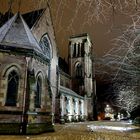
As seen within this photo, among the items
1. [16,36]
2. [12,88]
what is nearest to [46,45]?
[16,36]

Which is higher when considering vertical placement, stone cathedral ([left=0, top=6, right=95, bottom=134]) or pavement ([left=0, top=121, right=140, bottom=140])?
stone cathedral ([left=0, top=6, right=95, bottom=134])

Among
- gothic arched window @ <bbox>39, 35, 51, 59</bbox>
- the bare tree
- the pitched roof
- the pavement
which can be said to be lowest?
the pavement

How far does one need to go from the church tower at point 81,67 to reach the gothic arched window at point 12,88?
33.7 meters

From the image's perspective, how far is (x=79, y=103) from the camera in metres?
44.0

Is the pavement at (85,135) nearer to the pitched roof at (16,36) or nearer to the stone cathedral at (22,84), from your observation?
the stone cathedral at (22,84)

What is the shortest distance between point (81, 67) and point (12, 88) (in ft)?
120

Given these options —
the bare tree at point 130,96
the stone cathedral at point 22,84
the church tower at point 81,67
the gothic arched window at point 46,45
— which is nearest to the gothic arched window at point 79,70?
the church tower at point 81,67

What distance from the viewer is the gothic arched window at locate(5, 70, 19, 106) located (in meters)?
15.4

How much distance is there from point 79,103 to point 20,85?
29367mm

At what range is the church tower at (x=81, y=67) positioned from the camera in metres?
49.3

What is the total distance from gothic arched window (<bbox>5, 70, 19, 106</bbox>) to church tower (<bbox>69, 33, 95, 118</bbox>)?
110 feet

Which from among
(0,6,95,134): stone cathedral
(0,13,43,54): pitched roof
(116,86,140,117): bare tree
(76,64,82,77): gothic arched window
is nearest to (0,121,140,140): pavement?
(0,6,95,134): stone cathedral

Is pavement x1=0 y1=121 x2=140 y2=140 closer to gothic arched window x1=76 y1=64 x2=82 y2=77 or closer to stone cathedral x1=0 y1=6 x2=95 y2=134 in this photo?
stone cathedral x1=0 y1=6 x2=95 y2=134

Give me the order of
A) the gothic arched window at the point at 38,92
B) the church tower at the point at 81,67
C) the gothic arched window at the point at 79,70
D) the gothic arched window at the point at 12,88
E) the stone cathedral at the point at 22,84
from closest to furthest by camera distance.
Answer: the stone cathedral at the point at 22,84 < the gothic arched window at the point at 12,88 < the gothic arched window at the point at 38,92 < the church tower at the point at 81,67 < the gothic arched window at the point at 79,70
